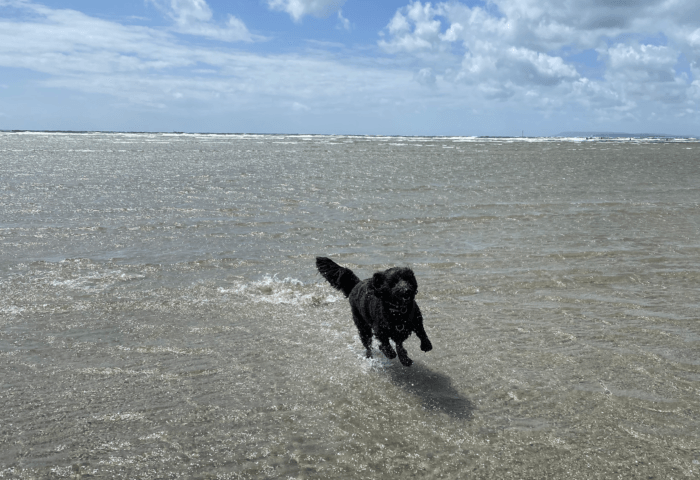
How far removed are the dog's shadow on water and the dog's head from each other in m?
0.89

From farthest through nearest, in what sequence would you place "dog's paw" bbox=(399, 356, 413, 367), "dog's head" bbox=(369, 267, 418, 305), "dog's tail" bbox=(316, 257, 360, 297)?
"dog's tail" bbox=(316, 257, 360, 297) < "dog's paw" bbox=(399, 356, 413, 367) < "dog's head" bbox=(369, 267, 418, 305)

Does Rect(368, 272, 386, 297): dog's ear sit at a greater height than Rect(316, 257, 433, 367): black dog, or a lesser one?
greater

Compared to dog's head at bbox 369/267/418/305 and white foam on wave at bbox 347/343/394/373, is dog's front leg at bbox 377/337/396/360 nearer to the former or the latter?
white foam on wave at bbox 347/343/394/373

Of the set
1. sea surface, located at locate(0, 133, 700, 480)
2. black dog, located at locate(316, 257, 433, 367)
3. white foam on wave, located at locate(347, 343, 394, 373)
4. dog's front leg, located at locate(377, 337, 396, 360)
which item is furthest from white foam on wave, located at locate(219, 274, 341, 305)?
dog's front leg, located at locate(377, 337, 396, 360)

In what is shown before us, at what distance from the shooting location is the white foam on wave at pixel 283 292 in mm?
8070

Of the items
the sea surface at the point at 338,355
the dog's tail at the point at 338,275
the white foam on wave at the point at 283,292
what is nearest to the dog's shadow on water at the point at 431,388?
the sea surface at the point at 338,355

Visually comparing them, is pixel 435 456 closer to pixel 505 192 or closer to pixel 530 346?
pixel 530 346

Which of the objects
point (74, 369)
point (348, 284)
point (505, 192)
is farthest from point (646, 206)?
point (74, 369)

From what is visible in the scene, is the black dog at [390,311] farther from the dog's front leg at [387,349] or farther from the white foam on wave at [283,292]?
the white foam on wave at [283,292]

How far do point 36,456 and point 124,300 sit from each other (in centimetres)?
402

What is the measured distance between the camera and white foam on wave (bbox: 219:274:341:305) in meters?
8.07

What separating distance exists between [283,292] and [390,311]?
3.39m

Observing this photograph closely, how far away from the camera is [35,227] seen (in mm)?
13266

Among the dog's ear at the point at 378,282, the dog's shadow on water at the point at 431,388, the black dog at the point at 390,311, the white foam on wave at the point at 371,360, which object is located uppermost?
the dog's ear at the point at 378,282
